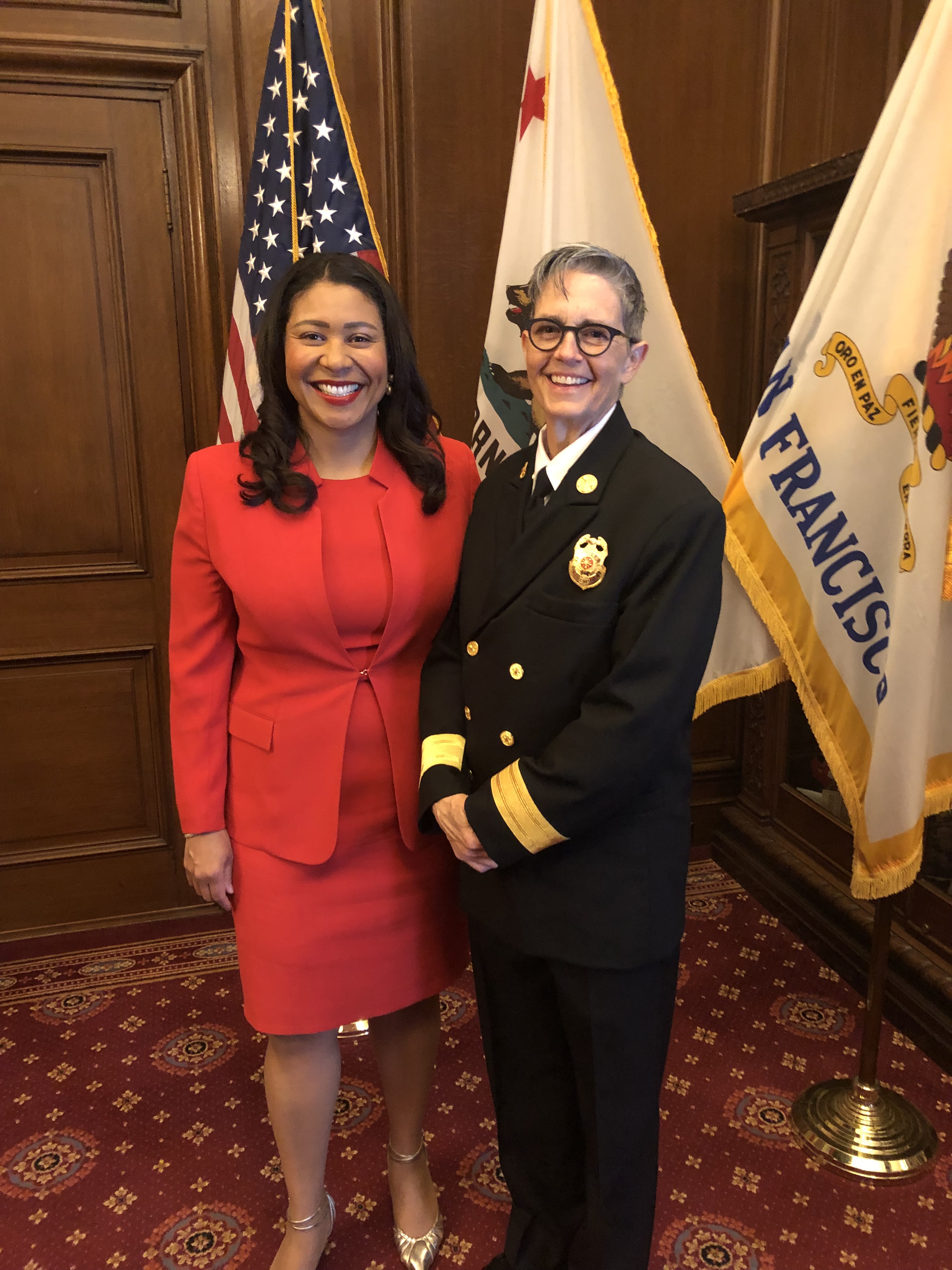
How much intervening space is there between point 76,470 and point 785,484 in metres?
1.86

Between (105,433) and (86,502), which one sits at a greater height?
(105,433)

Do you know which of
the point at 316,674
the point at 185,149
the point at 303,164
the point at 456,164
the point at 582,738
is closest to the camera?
the point at 582,738

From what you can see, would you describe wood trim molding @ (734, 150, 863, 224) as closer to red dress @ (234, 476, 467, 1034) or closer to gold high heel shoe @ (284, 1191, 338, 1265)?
red dress @ (234, 476, 467, 1034)

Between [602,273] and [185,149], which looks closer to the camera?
[602,273]

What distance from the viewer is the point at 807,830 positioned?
2.78 m

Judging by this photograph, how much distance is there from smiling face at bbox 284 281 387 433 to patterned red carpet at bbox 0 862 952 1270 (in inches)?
57.5

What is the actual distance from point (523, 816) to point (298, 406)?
73cm

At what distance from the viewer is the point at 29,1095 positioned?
2.10m

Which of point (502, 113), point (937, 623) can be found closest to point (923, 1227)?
point (937, 623)

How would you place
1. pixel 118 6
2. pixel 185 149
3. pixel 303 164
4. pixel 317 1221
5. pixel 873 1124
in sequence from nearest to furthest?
1. pixel 317 1221
2. pixel 873 1124
3. pixel 303 164
4. pixel 118 6
5. pixel 185 149

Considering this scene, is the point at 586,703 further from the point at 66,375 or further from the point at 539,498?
the point at 66,375

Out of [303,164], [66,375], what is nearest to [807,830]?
[303,164]

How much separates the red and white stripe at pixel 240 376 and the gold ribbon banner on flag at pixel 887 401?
1268mm

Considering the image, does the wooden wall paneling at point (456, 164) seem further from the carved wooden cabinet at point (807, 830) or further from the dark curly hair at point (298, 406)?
the dark curly hair at point (298, 406)
